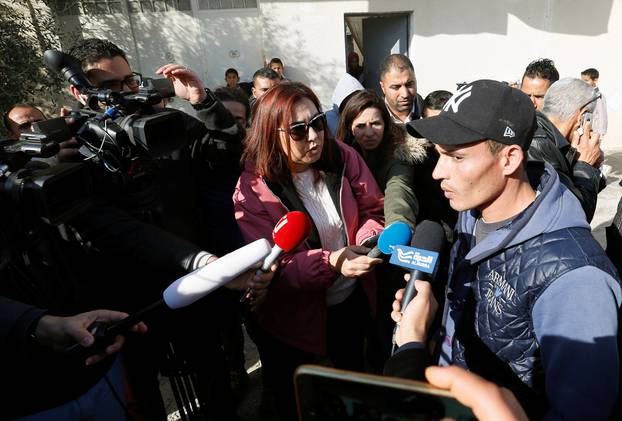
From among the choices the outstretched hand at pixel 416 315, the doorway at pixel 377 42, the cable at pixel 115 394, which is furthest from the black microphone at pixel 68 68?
the doorway at pixel 377 42

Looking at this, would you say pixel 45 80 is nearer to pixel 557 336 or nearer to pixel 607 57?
pixel 557 336

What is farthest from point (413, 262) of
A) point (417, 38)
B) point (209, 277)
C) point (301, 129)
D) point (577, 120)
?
point (417, 38)

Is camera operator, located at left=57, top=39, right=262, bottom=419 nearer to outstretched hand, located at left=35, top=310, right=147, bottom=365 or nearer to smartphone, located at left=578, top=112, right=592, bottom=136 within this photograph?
outstretched hand, located at left=35, top=310, right=147, bottom=365

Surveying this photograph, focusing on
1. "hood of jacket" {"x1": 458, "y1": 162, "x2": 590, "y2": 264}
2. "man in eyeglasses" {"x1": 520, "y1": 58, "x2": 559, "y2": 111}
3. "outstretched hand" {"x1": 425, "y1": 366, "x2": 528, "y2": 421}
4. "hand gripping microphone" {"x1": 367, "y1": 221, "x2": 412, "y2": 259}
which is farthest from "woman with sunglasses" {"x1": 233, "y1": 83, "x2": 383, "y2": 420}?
"man in eyeglasses" {"x1": 520, "y1": 58, "x2": 559, "y2": 111}

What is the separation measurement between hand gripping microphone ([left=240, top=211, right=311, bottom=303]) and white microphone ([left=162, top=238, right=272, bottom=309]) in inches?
3.0

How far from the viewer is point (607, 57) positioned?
26.7 ft

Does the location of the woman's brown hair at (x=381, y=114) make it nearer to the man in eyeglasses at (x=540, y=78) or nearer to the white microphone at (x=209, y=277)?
the white microphone at (x=209, y=277)

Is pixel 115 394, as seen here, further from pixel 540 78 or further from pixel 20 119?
pixel 540 78

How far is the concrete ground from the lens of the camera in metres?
2.58

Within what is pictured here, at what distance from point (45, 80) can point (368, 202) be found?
21.5ft

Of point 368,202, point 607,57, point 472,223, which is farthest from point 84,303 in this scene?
point 607,57

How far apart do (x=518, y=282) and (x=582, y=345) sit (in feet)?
0.79

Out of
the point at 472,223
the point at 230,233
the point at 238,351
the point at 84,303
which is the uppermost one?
the point at 472,223

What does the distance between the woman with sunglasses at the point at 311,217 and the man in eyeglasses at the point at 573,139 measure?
3.16 feet
